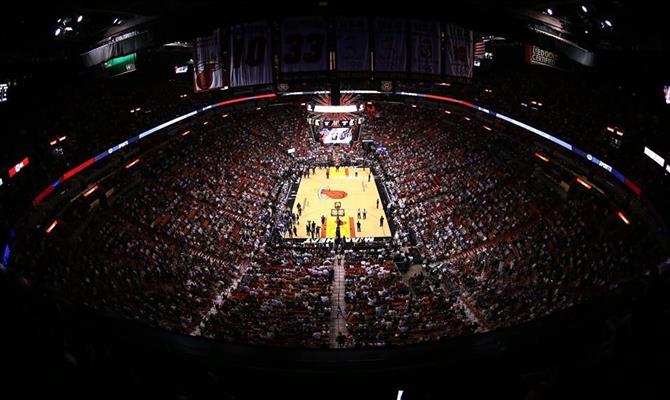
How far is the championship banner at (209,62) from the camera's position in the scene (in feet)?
47.7

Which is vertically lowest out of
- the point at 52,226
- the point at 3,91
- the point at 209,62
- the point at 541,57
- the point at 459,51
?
the point at 52,226

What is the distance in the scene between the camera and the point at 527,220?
22.3 m

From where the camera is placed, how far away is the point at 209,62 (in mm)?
14594

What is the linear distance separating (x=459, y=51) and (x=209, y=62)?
25.2 ft

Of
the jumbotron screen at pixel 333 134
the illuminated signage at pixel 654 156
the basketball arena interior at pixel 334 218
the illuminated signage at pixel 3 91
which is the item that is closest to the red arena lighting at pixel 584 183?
the basketball arena interior at pixel 334 218

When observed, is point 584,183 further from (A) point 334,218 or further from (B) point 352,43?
(B) point 352,43

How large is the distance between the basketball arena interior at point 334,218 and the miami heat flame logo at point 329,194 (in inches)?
8.6

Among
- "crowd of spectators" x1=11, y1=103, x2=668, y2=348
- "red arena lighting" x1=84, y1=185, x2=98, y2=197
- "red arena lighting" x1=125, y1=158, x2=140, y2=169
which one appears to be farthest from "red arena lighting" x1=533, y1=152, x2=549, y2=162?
"red arena lighting" x1=84, y1=185, x2=98, y2=197

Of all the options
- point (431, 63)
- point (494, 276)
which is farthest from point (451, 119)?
point (431, 63)

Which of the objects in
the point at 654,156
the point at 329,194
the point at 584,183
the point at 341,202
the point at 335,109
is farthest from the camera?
the point at 329,194

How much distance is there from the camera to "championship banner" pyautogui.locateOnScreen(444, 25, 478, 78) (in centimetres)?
1421

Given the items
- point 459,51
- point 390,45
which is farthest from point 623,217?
point 390,45

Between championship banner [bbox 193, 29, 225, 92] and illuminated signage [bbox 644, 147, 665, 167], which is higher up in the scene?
championship banner [bbox 193, 29, 225, 92]

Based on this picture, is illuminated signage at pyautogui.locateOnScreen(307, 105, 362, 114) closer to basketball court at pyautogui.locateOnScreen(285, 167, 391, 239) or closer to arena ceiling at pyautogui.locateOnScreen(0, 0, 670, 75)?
basketball court at pyautogui.locateOnScreen(285, 167, 391, 239)
